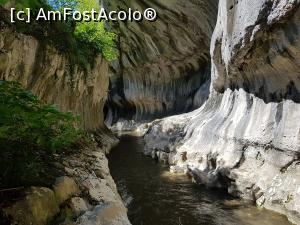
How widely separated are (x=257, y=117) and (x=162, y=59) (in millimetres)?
25014

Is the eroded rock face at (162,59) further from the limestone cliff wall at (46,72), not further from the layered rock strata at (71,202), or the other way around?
the layered rock strata at (71,202)

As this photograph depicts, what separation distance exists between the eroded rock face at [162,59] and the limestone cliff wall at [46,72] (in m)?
10.7

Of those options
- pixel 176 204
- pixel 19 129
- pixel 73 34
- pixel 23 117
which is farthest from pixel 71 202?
pixel 73 34

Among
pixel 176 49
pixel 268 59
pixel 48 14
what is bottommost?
pixel 268 59

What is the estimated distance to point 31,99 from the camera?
3.85 m

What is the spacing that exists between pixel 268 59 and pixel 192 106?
20672 mm

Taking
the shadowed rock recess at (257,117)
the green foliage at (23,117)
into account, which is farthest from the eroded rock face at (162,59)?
the green foliage at (23,117)

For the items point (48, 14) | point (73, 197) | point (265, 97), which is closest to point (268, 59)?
point (265, 97)

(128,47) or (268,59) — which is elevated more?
(128,47)

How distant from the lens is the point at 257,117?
38.7 ft

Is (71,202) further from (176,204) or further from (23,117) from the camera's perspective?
(176,204)

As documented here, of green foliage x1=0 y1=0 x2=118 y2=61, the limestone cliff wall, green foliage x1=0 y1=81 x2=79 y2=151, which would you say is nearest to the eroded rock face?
green foliage x1=0 y1=0 x2=118 y2=61

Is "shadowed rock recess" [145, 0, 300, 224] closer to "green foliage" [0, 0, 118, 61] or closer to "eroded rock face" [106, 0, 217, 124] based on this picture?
"green foliage" [0, 0, 118, 61]

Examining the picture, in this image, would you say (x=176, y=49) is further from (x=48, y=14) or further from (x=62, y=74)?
(x=48, y=14)
